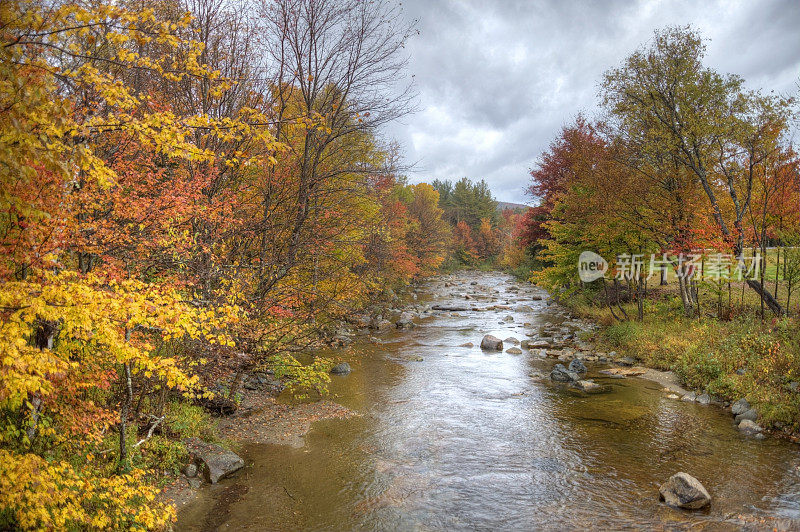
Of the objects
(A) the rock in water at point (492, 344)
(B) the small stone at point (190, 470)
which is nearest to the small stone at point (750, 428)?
(A) the rock in water at point (492, 344)

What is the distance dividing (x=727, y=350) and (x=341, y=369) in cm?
1176

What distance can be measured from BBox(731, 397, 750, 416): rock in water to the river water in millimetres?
196

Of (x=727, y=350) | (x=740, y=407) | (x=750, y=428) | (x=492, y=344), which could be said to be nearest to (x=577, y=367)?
(x=492, y=344)

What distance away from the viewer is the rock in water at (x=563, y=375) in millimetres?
13578

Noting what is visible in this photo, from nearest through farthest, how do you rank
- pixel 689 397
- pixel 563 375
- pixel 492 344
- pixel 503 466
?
pixel 503 466, pixel 689 397, pixel 563 375, pixel 492 344

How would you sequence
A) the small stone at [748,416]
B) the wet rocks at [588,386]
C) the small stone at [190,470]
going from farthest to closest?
1. the wet rocks at [588,386]
2. the small stone at [748,416]
3. the small stone at [190,470]

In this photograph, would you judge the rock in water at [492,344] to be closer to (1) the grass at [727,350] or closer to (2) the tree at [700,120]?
(1) the grass at [727,350]

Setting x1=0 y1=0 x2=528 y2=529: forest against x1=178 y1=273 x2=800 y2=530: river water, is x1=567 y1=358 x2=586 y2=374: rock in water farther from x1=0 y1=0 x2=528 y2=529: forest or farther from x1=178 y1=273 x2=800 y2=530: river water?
x1=0 y1=0 x2=528 y2=529: forest

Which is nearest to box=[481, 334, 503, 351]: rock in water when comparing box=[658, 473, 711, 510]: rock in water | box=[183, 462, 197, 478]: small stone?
box=[658, 473, 711, 510]: rock in water

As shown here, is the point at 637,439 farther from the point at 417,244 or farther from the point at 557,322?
the point at 417,244

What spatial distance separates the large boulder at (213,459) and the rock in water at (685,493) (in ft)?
23.7

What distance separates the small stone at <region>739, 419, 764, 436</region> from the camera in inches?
366

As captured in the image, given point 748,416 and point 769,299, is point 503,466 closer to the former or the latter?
point 748,416

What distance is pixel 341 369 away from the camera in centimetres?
1435
